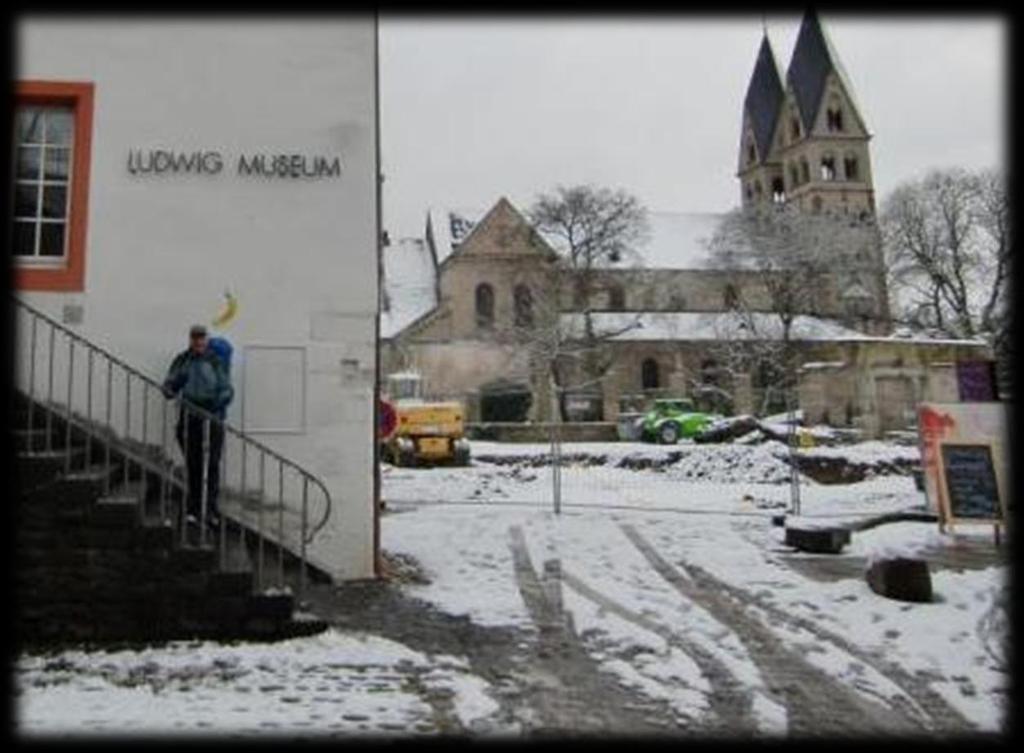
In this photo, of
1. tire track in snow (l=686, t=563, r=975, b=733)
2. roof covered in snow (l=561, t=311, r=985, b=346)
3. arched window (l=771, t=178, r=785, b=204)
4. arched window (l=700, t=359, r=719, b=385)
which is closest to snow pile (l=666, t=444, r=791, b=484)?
tire track in snow (l=686, t=563, r=975, b=733)

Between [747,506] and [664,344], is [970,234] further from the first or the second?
[747,506]

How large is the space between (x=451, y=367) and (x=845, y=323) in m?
23.2

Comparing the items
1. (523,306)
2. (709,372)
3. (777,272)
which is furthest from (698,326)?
(523,306)

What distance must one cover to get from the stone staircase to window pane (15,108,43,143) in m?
3.67

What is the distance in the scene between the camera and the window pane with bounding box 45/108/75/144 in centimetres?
971

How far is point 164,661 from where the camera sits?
6.68m

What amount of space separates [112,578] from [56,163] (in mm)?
4560

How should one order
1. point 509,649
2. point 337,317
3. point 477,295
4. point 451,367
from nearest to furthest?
point 509,649 < point 337,317 < point 451,367 < point 477,295

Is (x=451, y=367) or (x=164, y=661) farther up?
(x=451, y=367)

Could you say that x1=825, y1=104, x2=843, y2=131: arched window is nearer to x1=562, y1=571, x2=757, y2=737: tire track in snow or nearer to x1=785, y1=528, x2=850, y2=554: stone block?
x1=785, y1=528, x2=850, y2=554: stone block

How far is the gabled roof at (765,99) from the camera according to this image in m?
82.1

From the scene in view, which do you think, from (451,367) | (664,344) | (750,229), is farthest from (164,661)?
(750,229)

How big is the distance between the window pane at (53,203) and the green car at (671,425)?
27454 millimetres

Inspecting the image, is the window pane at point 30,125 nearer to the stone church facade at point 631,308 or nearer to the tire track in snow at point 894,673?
the tire track in snow at point 894,673
